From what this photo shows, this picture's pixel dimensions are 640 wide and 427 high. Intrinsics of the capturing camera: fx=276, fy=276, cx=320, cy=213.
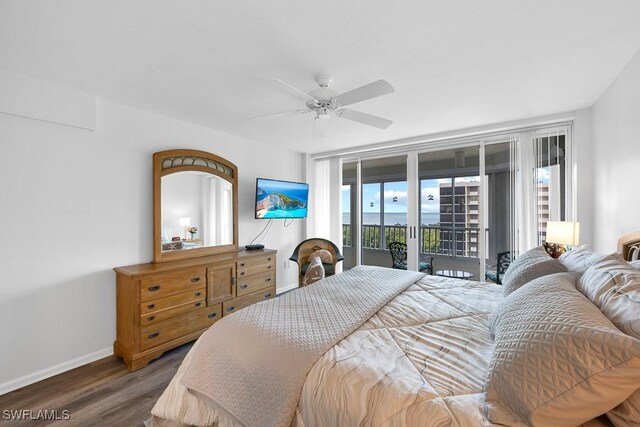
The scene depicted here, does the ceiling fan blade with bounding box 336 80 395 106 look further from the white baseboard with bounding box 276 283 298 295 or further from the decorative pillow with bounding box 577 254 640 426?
the white baseboard with bounding box 276 283 298 295

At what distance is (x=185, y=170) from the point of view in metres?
3.19

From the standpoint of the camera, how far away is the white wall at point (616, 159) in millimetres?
1970

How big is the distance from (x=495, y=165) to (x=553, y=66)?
2195 millimetres

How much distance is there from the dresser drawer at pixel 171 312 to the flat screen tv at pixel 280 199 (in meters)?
1.44

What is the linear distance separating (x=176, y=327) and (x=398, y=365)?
233 centimetres

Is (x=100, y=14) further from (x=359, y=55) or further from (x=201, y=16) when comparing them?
(x=359, y=55)

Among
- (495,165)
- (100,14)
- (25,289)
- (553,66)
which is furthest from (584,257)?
(25,289)

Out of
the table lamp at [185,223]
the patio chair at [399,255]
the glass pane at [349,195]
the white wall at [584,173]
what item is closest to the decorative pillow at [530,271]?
the white wall at [584,173]

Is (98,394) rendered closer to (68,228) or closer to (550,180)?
(68,228)

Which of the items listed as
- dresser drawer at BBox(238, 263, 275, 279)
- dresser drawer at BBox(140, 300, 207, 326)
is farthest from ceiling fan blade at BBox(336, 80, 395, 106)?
dresser drawer at BBox(140, 300, 207, 326)

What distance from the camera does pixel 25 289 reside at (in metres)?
Result: 2.21

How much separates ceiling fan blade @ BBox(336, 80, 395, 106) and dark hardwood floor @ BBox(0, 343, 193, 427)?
2568mm

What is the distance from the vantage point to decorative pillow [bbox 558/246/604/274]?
5.27 feet

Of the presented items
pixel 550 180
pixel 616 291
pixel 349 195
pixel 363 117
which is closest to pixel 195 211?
pixel 363 117
